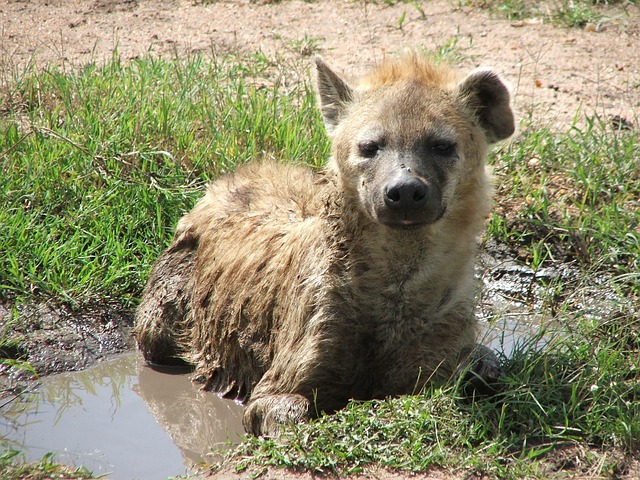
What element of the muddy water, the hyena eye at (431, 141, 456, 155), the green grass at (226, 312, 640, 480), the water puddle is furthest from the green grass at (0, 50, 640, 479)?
the hyena eye at (431, 141, 456, 155)

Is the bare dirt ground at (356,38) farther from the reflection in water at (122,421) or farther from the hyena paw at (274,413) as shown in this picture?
the hyena paw at (274,413)

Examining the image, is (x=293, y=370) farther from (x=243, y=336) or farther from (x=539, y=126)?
(x=539, y=126)

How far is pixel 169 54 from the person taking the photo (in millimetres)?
7023

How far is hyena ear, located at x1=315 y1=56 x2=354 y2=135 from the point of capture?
401cm

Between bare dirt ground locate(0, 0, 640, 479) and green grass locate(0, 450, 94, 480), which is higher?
bare dirt ground locate(0, 0, 640, 479)

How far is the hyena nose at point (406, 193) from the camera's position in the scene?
11.1 ft

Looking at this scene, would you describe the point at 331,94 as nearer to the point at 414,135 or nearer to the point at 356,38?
the point at 414,135

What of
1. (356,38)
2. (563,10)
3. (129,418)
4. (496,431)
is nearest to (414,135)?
(496,431)

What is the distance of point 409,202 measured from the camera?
11.2ft

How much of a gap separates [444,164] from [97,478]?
176 centimetres

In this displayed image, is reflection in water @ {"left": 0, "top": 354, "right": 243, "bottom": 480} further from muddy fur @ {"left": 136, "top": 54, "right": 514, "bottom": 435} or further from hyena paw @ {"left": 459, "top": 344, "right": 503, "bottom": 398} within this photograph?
hyena paw @ {"left": 459, "top": 344, "right": 503, "bottom": 398}

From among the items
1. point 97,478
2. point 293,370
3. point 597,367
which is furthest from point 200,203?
point 597,367

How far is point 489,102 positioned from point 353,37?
3663mm

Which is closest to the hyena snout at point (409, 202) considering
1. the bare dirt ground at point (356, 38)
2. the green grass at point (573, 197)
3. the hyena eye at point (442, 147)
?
the hyena eye at point (442, 147)
